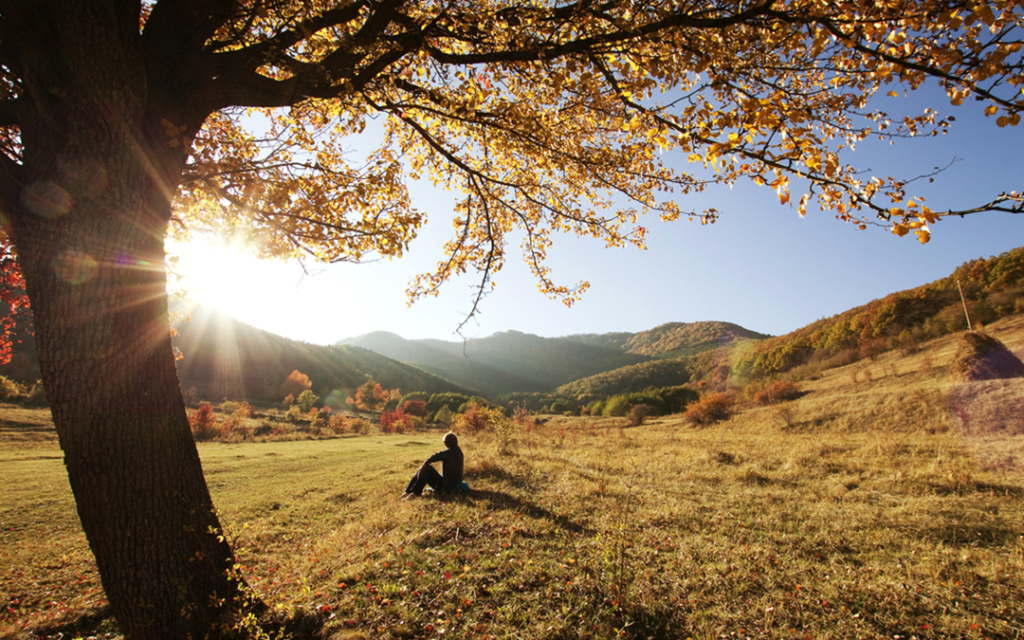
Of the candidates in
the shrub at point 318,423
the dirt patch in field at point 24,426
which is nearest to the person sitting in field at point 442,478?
the dirt patch in field at point 24,426

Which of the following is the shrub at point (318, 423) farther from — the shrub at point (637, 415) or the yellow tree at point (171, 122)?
the yellow tree at point (171, 122)

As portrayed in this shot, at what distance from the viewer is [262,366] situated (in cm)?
8738

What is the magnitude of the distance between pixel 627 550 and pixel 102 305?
5.49 meters

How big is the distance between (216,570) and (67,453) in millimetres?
1309

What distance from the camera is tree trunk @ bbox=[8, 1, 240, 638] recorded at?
105 inches

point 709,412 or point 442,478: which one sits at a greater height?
point 442,478

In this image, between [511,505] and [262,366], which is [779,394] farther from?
[262,366]

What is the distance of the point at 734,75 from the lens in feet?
11.1

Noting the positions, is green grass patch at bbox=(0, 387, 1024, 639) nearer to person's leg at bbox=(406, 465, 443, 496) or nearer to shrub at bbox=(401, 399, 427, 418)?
person's leg at bbox=(406, 465, 443, 496)

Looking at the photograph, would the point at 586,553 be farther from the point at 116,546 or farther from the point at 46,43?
the point at 46,43

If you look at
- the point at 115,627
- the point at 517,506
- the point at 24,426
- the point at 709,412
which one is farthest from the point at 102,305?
the point at 24,426

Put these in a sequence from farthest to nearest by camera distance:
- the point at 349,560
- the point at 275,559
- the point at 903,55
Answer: the point at 275,559
the point at 349,560
the point at 903,55

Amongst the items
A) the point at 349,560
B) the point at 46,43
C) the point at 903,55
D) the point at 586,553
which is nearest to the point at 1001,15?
the point at 903,55

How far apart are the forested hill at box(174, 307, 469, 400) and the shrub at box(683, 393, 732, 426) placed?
71279 millimetres
